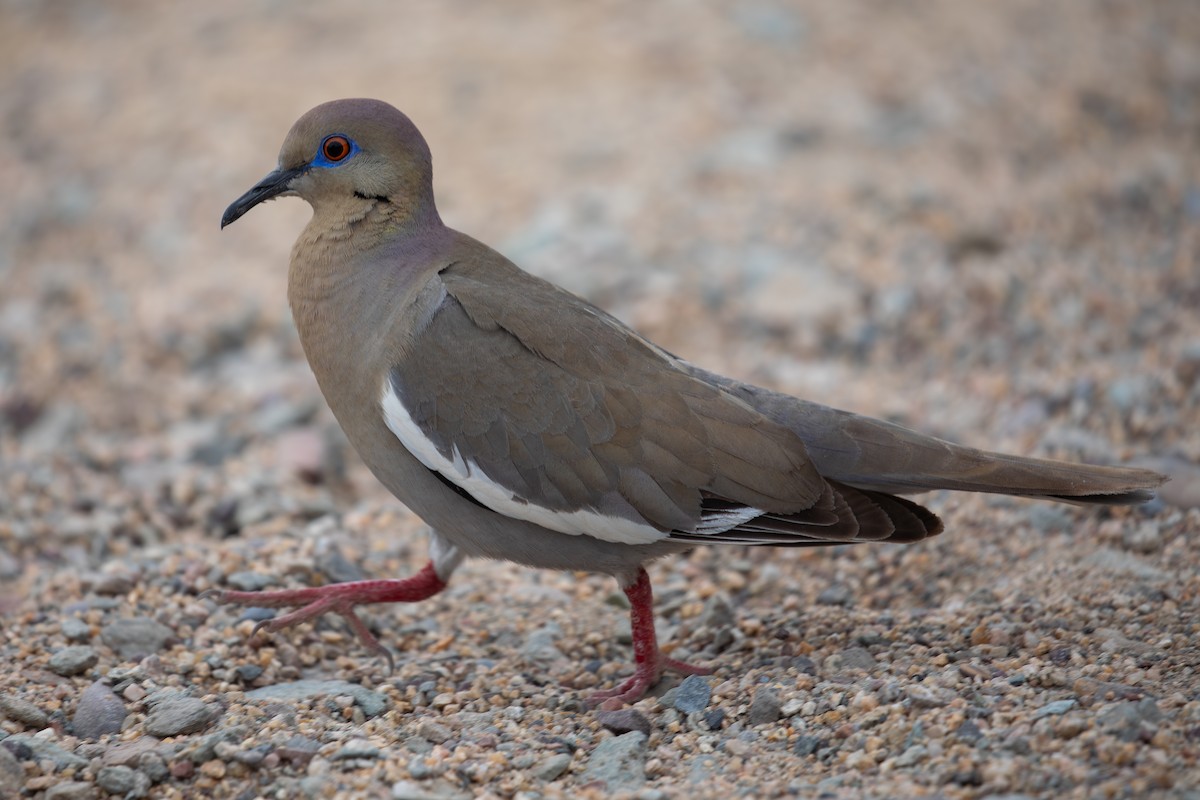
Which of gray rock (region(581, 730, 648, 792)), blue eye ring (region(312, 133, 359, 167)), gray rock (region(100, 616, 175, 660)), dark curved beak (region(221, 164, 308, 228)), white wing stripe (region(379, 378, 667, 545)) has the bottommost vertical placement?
gray rock (region(581, 730, 648, 792))

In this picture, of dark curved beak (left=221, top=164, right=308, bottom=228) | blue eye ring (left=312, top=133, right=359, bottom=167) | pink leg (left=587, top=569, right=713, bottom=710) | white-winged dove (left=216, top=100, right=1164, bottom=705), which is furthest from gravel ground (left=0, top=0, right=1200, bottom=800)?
blue eye ring (left=312, top=133, right=359, bottom=167)

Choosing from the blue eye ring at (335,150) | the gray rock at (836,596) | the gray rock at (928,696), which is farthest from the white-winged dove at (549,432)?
the gray rock at (836,596)

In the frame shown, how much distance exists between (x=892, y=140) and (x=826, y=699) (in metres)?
5.66

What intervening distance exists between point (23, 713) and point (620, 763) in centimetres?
179

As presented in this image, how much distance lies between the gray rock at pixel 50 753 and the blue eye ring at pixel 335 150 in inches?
85.5

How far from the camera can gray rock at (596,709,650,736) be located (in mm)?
3994

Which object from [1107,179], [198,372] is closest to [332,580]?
[198,372]

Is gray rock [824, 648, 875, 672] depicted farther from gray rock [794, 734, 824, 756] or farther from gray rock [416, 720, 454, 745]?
gray rock [416, 720, 454, 745]

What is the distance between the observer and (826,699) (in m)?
3.95

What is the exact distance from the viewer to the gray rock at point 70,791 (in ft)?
11.5

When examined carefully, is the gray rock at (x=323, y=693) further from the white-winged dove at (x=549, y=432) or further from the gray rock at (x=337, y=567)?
the gray rock at (x=337, y=567)

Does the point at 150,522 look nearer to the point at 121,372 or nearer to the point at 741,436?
the point at 121,372

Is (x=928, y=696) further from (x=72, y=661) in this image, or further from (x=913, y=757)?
(x=72, y=661)

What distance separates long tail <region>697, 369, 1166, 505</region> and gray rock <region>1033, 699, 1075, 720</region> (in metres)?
0.83
